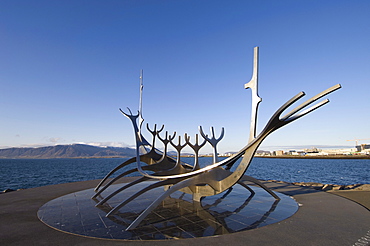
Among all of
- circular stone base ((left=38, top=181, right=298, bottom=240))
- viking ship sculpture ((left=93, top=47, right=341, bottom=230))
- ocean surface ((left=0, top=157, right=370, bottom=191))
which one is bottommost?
ocean surface ((left=0, top=157, right=370, bottom=191))

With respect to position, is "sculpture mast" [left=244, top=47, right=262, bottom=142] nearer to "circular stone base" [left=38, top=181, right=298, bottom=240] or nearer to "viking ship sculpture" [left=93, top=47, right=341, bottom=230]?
"viking ship sculpture" [left=93, top=47, right=341, bottom=230]

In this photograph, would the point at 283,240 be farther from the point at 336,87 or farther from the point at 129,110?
the point at 129,110

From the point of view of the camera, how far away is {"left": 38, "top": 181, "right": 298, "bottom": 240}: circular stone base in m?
7.42

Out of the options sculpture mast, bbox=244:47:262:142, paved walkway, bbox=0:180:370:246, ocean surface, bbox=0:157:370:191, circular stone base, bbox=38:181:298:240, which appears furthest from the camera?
ocean surface, bbox=0:157:370:191

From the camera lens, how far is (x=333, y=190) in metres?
15.5

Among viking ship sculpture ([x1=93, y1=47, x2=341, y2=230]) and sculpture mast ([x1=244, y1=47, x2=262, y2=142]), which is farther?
sculpture mast ([x1=244, y1=47, x2=262, y2=142])

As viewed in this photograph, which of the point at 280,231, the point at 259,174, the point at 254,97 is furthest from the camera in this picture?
the point at 259,174

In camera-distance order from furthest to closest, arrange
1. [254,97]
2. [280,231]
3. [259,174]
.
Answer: [259,174] → [254,97] → [280,231]

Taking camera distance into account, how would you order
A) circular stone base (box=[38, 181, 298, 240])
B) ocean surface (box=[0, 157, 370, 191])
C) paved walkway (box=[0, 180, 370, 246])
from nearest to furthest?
1. paved walkway (box=[0, 180, 370, 246])
2. circular stone base (box=[38, 181, 298, 240])
3. ocean surface (box=[0, 157, 370, 191])

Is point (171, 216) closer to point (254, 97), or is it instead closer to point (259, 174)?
point (254, 97)

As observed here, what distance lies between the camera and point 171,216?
9312 mm

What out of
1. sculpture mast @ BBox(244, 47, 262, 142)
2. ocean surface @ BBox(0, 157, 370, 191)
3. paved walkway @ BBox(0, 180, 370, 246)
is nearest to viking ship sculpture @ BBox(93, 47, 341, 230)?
sculpture mast @ BBox(244, 47, 262, 142)

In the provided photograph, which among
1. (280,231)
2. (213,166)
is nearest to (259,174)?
(213,166)

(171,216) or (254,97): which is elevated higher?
(254,97)
